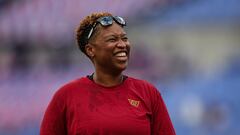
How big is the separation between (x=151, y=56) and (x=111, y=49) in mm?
2202

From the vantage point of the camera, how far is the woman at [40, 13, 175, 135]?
2.85 metres

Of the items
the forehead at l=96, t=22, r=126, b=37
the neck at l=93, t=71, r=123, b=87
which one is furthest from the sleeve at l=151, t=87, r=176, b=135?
the forehead at l=96, t=22, r=126, b=37

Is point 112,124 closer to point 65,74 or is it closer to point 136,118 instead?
point 136,118

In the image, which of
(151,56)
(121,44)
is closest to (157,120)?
(121,44)

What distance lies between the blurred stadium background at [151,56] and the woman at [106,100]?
2.10 meters

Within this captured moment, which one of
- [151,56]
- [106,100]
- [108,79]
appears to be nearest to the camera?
[106,100]

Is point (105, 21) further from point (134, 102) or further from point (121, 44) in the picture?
point (134, 102)

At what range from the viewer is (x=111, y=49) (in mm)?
2971

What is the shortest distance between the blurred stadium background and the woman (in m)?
2.10

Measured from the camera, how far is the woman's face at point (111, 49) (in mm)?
2963

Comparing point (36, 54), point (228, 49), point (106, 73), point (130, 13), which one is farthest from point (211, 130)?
point (106, 73)

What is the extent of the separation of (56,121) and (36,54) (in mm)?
2485

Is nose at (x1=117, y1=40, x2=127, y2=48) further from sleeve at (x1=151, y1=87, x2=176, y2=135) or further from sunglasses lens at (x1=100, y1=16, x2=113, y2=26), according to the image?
sleeve at (x1=151, y1=87, x2=176, y2=135)

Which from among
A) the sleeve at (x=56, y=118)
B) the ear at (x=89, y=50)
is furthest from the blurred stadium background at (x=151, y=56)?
the sleeve at (x=56, y=118)
